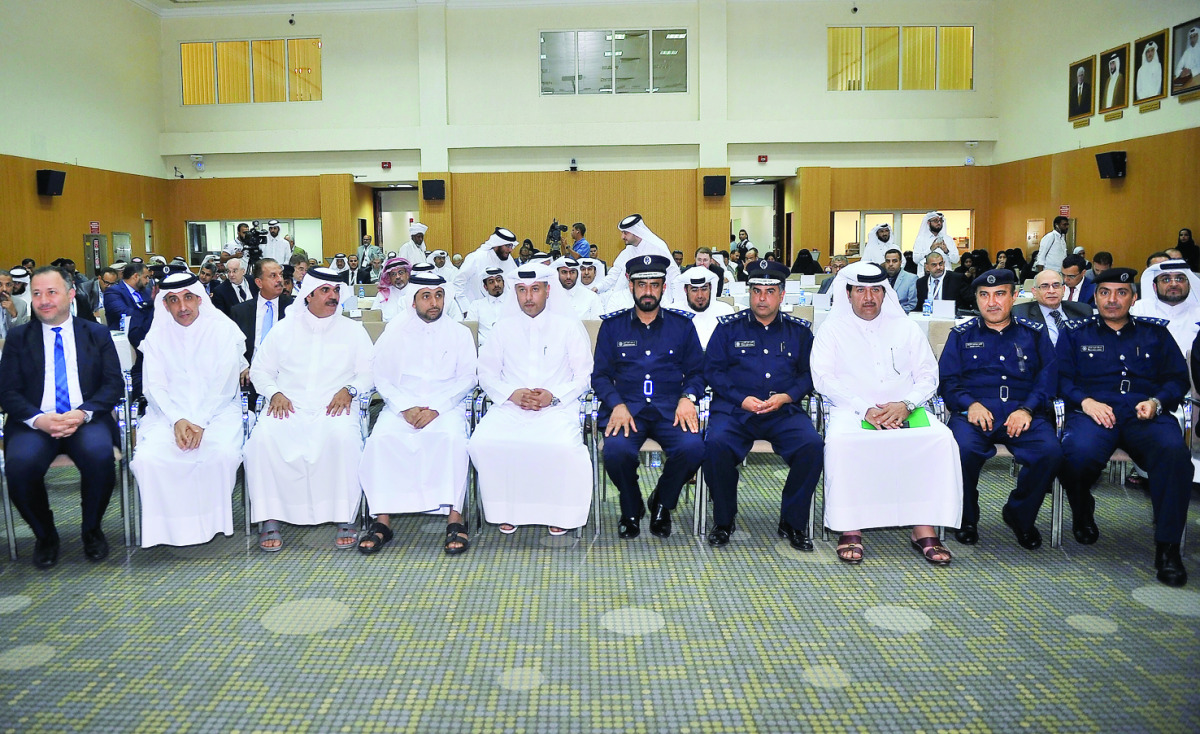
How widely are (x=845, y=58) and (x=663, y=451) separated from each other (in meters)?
13.6

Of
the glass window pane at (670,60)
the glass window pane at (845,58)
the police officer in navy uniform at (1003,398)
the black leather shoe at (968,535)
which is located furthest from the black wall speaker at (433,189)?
the black leather shoe at (968,535)

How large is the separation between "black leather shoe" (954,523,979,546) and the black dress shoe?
4.05 metres

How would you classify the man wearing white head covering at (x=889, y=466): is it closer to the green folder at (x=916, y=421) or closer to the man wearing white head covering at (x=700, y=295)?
the green folder at (x=916, y=421)

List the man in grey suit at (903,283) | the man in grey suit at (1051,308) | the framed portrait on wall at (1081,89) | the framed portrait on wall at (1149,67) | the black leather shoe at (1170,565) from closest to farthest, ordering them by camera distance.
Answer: the black leather shoe at (1170,565)
the man in grey suit at (1051,308)
the man in grey suit at (903,283)
the framed portrait on wall at (1149,67)
the framed portrait on wall at (1081,89)

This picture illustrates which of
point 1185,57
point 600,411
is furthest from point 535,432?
point 1185,57

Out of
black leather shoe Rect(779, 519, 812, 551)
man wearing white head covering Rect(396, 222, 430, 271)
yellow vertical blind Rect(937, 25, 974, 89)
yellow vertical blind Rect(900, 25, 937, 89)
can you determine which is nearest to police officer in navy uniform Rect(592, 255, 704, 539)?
black leather shoe Rect(779, 519, 812, 551)

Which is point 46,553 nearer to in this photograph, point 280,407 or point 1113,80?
point 280,407

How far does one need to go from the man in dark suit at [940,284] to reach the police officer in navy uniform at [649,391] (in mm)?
4429

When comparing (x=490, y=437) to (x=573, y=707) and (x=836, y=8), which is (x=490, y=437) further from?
(x=836, y=8)

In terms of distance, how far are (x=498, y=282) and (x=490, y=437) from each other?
121 inches

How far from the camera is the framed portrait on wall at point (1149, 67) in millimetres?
11156

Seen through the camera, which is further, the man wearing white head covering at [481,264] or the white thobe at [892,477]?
the man wearing white head covering at [481,264]

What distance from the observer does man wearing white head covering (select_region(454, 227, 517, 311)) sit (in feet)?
27.2

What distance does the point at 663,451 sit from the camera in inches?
159
